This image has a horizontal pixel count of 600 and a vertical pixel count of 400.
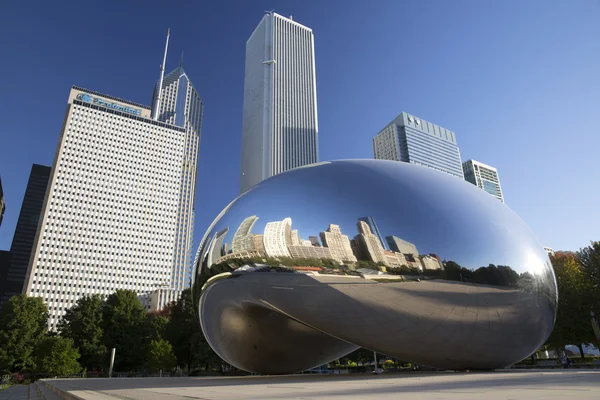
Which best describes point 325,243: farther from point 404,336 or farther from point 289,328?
point 289,328

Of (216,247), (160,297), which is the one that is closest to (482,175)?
(160,297)

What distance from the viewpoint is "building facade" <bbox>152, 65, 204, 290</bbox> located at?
140 m

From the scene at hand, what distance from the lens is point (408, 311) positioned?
7.03m

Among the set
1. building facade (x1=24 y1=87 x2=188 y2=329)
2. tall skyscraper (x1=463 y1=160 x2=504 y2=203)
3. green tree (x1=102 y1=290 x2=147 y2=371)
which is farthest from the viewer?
tall skyscraper (x1=463 y1=160 x2=504 y2=203)

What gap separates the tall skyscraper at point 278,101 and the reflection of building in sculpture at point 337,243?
123 m

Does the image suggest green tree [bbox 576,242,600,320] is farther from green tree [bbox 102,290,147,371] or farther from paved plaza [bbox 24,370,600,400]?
green tree [bbox 102,290,147,371]

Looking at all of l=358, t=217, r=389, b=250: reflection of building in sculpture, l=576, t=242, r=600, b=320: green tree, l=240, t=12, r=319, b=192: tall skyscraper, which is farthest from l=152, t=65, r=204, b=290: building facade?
l=358, t=217, r=389, b=250: reflection of building in sculpture

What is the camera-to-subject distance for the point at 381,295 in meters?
6.93

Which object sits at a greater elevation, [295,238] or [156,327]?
[156,327]

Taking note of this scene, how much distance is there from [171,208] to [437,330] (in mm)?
124348

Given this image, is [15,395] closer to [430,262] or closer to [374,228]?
[374,228]

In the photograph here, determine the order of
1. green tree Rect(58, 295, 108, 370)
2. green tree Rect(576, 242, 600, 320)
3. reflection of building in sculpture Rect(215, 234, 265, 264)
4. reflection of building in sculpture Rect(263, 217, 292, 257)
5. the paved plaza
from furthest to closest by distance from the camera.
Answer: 1. green tree Rect(58, 295, 108, 370)
2. green tree Rect(576, 242, 600, 320)
3. reflection of building in sculpture Rect(215, 234, 265, 264)
4. reflection of building in sculpture Rect(263, 217, 292, 257)
5. the paved plaza

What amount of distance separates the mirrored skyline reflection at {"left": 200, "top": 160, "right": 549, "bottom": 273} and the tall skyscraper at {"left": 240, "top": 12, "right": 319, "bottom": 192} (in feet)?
400

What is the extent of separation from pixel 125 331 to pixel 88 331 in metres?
3.37
